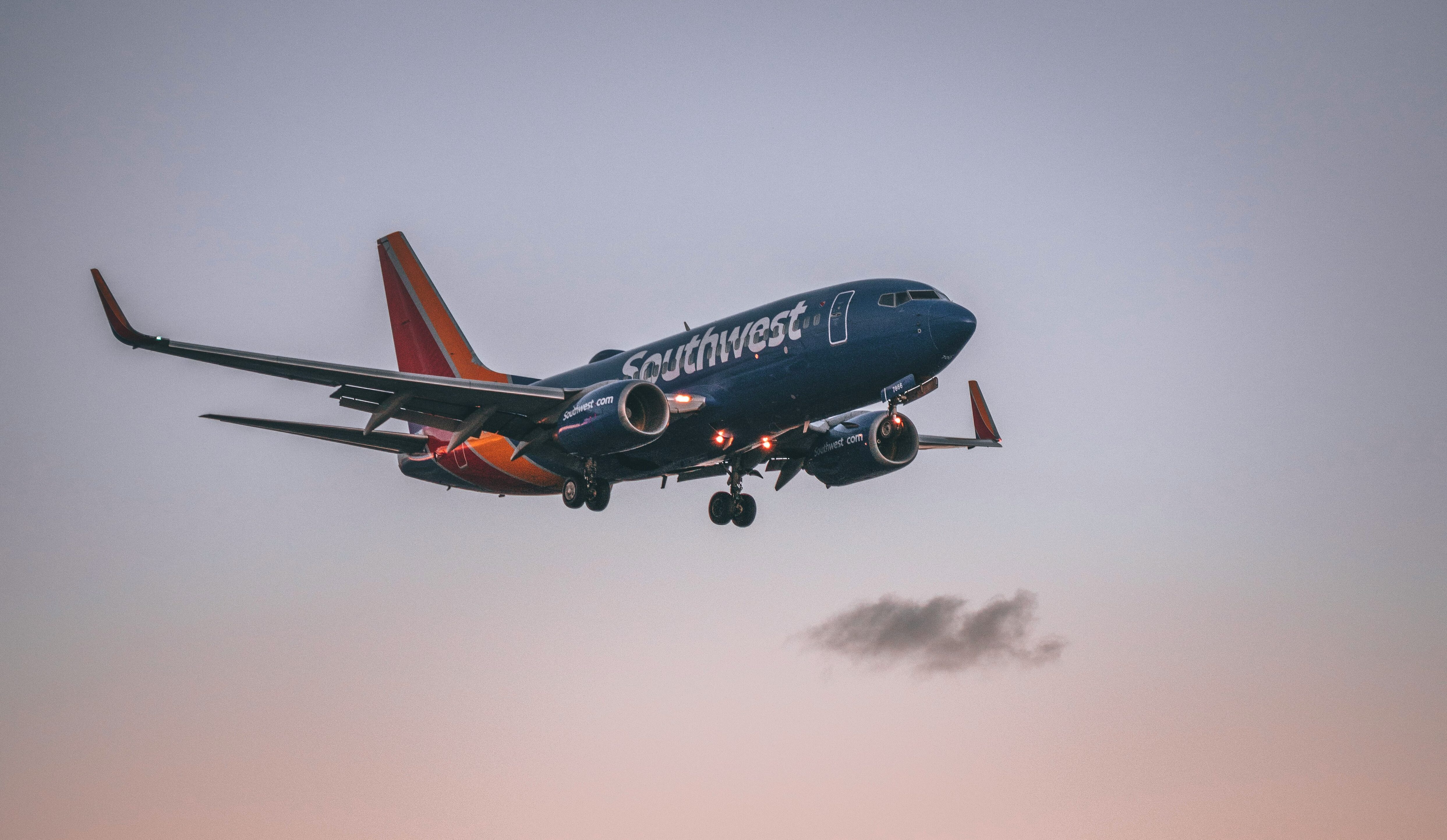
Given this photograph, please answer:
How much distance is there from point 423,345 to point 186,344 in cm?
1668

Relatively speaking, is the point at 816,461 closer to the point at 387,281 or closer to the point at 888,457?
the point at 888,457

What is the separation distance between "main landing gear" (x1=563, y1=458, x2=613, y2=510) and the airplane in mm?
45

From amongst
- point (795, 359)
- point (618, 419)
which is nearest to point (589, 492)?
point (618, 419)

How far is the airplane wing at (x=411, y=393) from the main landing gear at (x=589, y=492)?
1578 millimetres

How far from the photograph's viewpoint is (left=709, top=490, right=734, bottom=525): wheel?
37.4 metres

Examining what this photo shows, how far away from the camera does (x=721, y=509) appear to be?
37.6 m

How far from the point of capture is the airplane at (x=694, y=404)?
2902 cm

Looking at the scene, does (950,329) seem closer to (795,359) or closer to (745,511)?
(795,359)

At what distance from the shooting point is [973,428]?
39.3m

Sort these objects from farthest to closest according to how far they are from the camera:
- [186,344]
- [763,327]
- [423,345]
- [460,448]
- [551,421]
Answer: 1. [423,345]
2. [460,448]
3. [551,421]
4. [763,327]
5. [186,344]

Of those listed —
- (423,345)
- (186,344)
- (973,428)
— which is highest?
(423,345)

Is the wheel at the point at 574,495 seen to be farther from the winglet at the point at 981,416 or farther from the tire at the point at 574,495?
the winglet at the point at 981,416

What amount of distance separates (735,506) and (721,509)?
510 mm

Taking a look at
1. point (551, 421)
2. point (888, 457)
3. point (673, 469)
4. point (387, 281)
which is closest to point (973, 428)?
point (888, 457)
